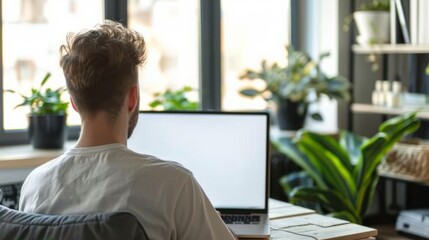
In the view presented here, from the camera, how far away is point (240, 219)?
2.27 m

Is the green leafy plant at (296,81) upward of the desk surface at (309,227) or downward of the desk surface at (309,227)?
upward

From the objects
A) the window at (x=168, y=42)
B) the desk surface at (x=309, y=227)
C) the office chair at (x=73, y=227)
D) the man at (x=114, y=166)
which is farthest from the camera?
the window at (x=168, y=42)

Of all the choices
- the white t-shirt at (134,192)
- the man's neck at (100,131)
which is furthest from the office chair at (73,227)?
the man's neck at (100,131)

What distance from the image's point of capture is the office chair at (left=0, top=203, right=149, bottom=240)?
1.48 m

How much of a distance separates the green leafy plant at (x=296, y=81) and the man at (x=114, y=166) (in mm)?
2109

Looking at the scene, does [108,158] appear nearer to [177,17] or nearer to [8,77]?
[8,77]

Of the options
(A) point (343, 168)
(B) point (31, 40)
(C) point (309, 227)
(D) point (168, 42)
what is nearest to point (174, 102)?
(D) point (168, 42)

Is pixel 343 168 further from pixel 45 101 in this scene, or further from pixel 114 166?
pixel 114 166

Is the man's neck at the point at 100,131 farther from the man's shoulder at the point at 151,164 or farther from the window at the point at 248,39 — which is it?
the window at the point at 248,39

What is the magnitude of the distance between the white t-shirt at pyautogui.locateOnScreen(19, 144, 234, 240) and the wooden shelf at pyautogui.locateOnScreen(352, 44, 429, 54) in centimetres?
209

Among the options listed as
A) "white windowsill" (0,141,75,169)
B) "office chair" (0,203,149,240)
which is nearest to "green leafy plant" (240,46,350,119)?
"white windowsill" (0,141,75,169)

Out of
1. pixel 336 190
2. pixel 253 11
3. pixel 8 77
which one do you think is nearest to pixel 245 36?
pixel 253 11

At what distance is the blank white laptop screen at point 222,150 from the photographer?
2.32 metres

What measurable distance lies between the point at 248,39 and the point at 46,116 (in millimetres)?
1378
